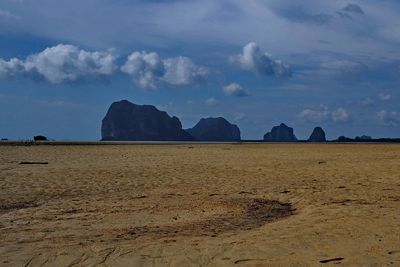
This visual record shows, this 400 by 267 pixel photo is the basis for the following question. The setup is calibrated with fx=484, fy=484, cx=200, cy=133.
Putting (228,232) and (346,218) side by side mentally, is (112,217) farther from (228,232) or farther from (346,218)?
(346,218)

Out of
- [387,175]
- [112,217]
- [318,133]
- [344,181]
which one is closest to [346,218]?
[112,217]

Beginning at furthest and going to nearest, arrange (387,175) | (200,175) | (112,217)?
(200,175), (387,175), (112,217)

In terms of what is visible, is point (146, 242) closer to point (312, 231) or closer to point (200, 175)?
point (312, 231)

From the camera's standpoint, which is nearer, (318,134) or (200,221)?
(200,221)

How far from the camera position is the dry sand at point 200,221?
7043 millimetres

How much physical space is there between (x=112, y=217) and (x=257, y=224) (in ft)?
10.6

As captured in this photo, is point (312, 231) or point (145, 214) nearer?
point (312, 231)

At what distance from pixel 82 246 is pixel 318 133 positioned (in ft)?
627

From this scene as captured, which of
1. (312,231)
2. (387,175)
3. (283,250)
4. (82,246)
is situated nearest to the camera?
(283,250)

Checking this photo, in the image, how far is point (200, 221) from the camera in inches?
397

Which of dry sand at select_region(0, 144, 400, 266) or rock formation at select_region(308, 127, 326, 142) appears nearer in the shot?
dry sand at select_region(0, 144, 400, 266)

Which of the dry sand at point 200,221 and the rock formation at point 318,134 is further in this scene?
the rock formation at point 318,134

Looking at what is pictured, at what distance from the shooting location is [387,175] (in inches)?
723

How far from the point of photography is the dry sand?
23.1 ft
